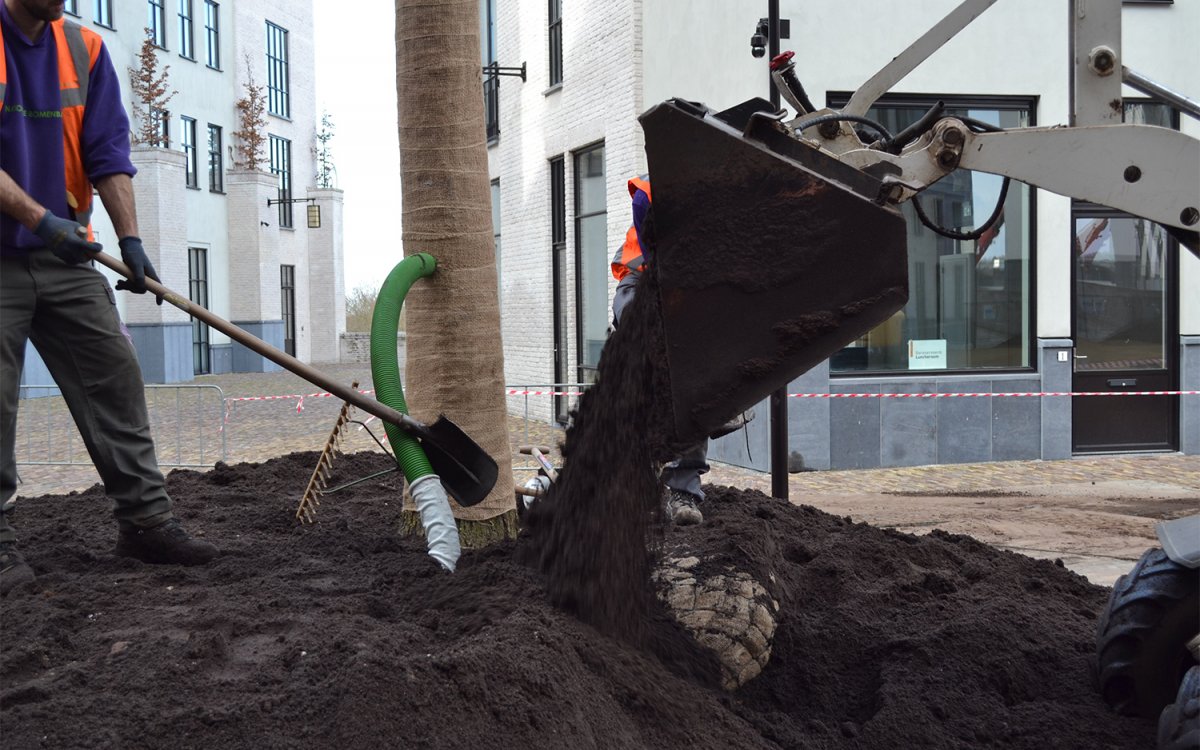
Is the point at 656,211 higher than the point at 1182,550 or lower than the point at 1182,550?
higher

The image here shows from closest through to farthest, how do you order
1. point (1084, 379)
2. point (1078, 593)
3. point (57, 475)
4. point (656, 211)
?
1. point (656, 211)
2. point (1078, 593)
3. point (57, 475)
4. point (1084, 379)

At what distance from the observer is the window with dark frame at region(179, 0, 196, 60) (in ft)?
104

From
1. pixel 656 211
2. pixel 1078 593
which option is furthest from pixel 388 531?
pixel 1078 593

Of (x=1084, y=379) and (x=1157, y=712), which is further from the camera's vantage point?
(x=1084, y=379)

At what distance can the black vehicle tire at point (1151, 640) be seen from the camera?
3428 millimetres

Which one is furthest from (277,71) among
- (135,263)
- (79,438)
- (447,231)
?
(135,263)

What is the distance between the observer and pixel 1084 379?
38.6 feet

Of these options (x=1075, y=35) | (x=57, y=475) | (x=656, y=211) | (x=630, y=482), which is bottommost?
(x=57, y=475)

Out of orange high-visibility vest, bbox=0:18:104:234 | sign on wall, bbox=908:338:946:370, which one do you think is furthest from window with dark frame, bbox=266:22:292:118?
orange high-visibility vest, bbox=0:18:104:234

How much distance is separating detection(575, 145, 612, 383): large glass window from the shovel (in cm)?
921

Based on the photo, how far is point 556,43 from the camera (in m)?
15.3

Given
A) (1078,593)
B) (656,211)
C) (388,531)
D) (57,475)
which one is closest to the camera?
(656,211)

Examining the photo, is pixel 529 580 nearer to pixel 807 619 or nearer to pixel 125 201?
pixel 807 619

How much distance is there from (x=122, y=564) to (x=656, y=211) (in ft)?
7.82
